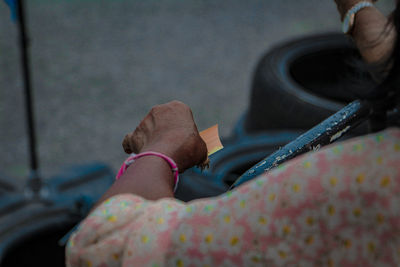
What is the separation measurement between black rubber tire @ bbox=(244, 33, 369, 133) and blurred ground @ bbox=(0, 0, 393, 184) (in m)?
0.68

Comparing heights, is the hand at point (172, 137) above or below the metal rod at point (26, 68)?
above

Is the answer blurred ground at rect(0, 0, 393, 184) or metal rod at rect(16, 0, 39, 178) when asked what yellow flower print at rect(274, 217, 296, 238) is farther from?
blurred ground at rect(0, 0, 393, 184)

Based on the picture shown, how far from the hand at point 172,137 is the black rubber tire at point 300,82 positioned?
4.10 ft

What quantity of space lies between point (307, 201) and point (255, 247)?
8cm

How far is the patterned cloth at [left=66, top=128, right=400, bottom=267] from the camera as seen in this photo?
2.04ft

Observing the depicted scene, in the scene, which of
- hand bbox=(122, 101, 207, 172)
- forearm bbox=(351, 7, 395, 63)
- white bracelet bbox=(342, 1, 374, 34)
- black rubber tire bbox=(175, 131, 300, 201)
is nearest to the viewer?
hand bbox=(122, 101, 207, 172)

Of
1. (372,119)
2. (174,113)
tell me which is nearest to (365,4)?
(372,119)

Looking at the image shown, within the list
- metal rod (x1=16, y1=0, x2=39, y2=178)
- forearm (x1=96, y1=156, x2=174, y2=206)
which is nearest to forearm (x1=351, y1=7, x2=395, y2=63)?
forearm (x1=96, y1=156, x2=174, y2=206)

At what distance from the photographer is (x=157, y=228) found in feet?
2.23

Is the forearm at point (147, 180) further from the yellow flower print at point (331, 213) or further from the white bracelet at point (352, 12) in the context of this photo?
the white bracelet at point (352, 12)

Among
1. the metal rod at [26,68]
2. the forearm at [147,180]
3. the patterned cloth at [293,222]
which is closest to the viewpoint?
the patterned cloth at [293,222]

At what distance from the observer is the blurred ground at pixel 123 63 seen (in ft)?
10.1

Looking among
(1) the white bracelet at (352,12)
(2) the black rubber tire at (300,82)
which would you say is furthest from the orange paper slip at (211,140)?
(2) the black rubber tire at (300,82)

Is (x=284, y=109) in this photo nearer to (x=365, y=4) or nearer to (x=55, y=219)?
(x=55, y=219)
